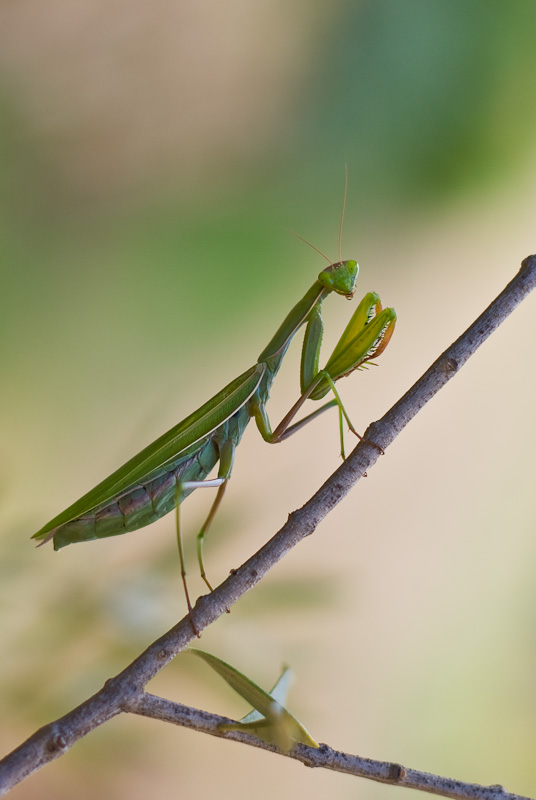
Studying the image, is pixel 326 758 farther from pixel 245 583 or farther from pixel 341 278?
pixel 341 278

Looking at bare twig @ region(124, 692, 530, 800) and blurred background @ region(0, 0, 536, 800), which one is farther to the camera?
blurred background @ region(0, 0, 536, 800)

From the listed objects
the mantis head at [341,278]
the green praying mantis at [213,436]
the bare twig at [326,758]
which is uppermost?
the mantis head at [341,278]

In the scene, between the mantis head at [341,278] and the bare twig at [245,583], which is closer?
the bare twig at [245,583]

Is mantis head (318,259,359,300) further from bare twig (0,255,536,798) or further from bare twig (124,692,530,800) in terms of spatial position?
bare twig (124,692,530,800)

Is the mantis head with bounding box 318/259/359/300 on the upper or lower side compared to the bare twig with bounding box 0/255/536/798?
upper

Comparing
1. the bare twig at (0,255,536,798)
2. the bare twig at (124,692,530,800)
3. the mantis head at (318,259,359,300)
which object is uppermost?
the mantis head at (318,259,359,300)

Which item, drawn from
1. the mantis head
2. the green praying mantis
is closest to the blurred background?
the green praying mantis

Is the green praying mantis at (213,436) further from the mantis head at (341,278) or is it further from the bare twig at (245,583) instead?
the bare twig at (245,583)

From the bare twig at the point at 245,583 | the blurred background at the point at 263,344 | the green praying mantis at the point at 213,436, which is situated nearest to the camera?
the bare twig at the point at 245,583

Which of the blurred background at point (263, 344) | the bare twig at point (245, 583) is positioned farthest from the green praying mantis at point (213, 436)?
the blurred background at point (263, 344)
